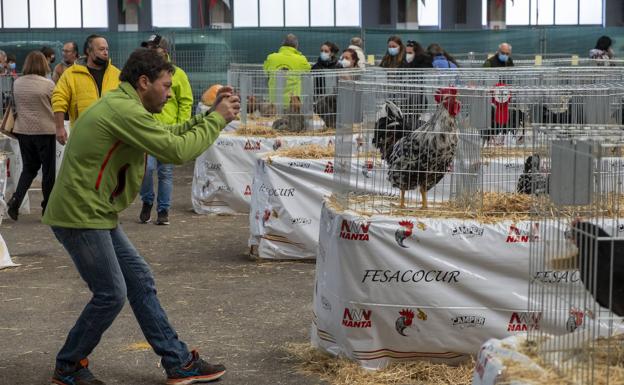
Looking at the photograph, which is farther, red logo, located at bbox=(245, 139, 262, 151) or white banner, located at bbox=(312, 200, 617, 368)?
red logo, located at bbox=(245, 139, 262, 151)

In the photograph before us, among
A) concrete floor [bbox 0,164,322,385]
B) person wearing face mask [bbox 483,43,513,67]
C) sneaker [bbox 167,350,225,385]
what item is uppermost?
person wearing face mask [bbox 483,43,513,67]

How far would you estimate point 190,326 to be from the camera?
7.84m

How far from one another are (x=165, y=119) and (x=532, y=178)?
5.52m

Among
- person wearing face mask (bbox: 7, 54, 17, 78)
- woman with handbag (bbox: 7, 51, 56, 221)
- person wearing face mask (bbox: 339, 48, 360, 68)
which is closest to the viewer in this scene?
woman with handbag (bbox: 7, 51, 56, 221)

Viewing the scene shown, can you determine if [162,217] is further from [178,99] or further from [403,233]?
[403,233]

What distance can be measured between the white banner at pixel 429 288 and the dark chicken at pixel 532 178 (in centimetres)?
32

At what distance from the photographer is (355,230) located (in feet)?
21.4

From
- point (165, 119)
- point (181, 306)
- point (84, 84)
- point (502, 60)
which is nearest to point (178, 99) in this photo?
point (165, 119)

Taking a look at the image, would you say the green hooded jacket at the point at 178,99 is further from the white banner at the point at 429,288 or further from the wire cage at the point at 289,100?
the white banner at the point at 429,288

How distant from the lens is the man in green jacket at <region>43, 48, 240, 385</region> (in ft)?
19.5

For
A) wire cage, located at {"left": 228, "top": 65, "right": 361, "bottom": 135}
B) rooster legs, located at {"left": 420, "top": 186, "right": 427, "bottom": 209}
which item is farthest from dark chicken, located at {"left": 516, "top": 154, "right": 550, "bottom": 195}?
wire cage, located at {"left": 228, "top": 65, "right": 361, "bottom": 135}

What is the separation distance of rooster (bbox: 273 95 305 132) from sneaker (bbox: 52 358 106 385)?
6.91m

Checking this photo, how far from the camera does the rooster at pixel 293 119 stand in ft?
42.5

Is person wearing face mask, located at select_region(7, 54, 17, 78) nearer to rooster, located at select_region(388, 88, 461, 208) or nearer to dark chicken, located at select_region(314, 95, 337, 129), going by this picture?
dark chicken, located at select_region(314, 95, 337, 129)
